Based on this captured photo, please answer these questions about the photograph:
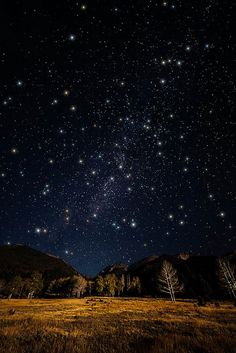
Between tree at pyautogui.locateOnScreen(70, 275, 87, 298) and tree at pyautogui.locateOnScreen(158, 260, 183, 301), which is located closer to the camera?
tree at pyautogui.locateOnScreen(158, 260, 183, 301)

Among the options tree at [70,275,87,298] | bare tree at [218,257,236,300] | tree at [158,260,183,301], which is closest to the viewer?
bare tree at [218,257,236,300]

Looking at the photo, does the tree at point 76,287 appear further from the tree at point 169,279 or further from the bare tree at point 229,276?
the bare tree at point 229,276

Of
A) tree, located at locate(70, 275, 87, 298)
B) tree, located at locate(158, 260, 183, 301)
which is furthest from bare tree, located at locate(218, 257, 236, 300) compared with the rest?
tree, located at locate(70, 275, 87, 298)

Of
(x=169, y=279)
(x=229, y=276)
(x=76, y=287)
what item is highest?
(x=76, y=287)

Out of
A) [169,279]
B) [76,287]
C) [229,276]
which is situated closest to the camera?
[229,276]

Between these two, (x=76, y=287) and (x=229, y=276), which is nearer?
(x=229, y=276)

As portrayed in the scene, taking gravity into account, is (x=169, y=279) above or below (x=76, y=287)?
below

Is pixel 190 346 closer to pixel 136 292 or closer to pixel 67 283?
pixel 136 292

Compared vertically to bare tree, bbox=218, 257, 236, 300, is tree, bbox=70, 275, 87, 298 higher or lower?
higher

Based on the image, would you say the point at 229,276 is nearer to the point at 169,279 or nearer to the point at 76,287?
the point at 169,279

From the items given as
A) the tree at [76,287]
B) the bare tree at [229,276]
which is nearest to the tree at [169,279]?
the bare tree at [229,276]

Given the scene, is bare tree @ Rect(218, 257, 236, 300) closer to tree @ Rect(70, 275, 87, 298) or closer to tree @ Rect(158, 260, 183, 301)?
tree @ Rect(158, 260, 183, 301)

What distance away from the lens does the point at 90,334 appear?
471 inches

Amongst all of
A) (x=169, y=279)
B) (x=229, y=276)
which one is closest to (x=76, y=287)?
(x=169, y=279)
